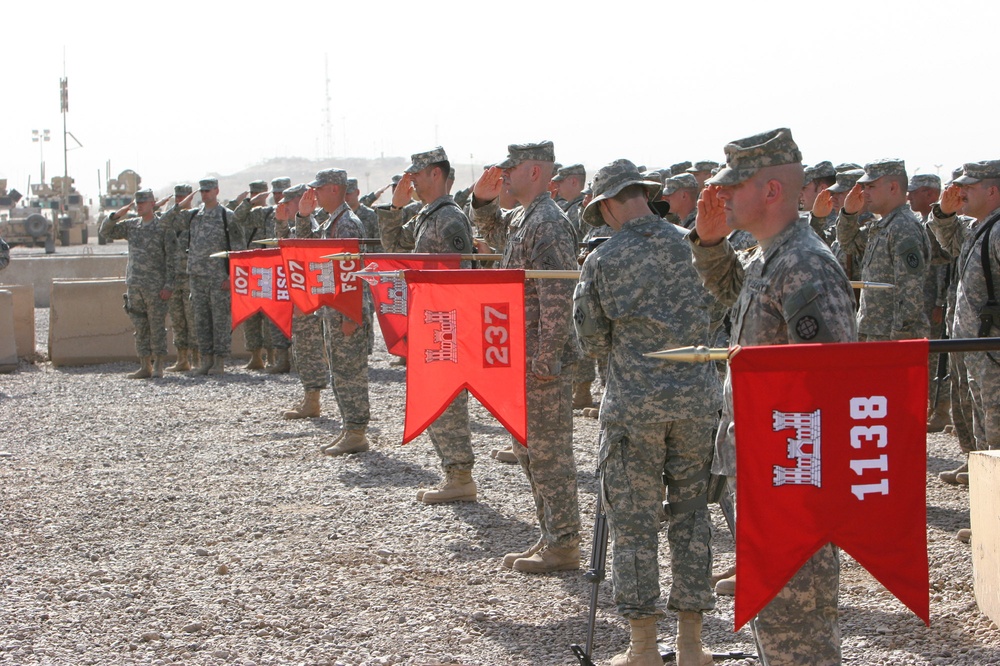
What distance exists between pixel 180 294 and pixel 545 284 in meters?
10.1

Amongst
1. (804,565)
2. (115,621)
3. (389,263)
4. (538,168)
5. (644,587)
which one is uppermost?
(538,168)

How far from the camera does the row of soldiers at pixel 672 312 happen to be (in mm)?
3504

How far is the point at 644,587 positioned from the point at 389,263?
3.63 meters

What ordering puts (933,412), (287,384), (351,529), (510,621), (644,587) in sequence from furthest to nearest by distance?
(287,384), (933,412), (351,529), (510,621), (644,587)

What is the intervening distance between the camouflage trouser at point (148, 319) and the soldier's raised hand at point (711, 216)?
39.6 feet

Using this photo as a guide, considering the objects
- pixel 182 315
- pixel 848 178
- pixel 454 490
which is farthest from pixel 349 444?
pixel 182 315

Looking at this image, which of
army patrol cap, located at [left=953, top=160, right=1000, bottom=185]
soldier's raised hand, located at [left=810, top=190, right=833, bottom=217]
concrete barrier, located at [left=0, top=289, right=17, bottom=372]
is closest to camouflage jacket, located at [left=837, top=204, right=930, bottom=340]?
soldier's raised hand, located at [left=810, top=190, right=833, bottom=217]

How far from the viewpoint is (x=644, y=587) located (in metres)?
4.64

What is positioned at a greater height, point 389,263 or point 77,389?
point 389,263

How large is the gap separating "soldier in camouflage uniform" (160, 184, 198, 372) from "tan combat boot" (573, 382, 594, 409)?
5.98 metres

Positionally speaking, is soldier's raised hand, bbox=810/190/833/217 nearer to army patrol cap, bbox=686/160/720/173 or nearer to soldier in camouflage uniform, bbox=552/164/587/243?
army patrol cap, bbox=686/160/720/173

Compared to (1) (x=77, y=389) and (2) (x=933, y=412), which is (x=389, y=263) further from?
(1) (x=77, y=389)

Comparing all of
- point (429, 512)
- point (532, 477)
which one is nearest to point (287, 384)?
point (429, 512)

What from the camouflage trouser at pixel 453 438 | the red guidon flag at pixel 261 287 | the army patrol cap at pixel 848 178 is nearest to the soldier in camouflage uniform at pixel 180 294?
the red guidon flag at pixel 261 287
